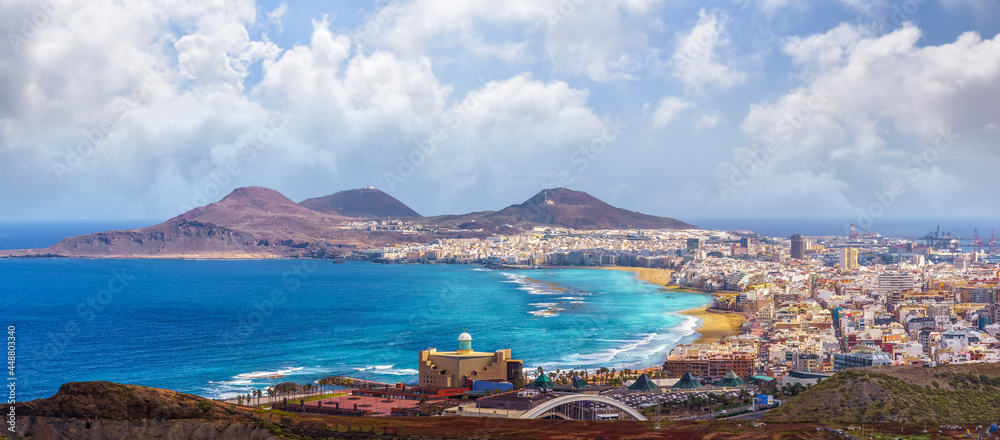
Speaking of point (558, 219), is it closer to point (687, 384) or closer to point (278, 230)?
point (278, 230)

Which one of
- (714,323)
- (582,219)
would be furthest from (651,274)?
(582,219)

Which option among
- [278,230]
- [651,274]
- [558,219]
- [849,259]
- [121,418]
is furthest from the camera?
[558,219]

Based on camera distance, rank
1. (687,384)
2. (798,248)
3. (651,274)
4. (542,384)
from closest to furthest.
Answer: (542,384) → (687,384) → (651,274) → (798,248)

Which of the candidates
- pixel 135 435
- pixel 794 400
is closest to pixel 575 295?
pixel 794 400

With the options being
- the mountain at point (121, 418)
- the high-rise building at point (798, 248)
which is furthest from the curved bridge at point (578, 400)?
the high-rise building at point (798, 248)

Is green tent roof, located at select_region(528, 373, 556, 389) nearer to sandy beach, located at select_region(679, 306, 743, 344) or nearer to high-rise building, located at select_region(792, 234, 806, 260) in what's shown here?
sandy beach, located at select_region(679, 306, 743, 344)
